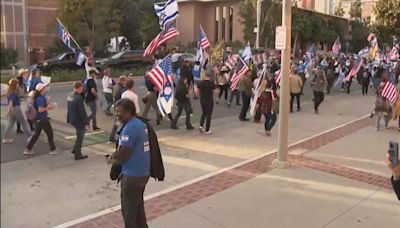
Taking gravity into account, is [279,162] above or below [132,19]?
below

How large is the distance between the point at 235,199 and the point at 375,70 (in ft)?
59.5

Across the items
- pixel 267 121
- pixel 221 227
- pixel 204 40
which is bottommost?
pixel 221 227

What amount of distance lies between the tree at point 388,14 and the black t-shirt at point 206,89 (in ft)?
39.2

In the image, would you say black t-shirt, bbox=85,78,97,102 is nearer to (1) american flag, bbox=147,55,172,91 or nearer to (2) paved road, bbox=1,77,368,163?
(2) paved road, bbox=1,77,368,163

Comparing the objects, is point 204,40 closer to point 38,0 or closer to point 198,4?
point 38,0

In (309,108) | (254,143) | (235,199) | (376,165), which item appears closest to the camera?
(235,199)

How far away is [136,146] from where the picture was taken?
459 cm

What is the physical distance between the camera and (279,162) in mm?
8391

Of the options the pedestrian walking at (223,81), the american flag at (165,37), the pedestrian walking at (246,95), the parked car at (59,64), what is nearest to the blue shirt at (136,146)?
the american flag at (165,37)

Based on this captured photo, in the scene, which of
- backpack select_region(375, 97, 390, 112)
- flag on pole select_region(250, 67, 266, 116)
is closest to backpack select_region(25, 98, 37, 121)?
flag on pole select_region(250, 67, 266, 116)

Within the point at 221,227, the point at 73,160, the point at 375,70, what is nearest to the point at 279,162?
the point at 221,227

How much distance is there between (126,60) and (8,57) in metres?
28.2

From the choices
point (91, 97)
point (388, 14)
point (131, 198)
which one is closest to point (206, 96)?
point (91, 97)

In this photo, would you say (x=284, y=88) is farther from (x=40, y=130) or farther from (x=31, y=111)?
(x=40, y=130)
